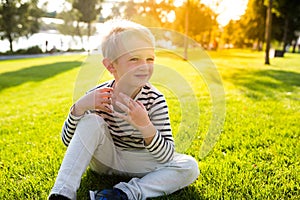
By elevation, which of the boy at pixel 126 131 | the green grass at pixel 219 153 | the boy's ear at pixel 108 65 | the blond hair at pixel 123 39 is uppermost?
the blond hair at pixel 123 39

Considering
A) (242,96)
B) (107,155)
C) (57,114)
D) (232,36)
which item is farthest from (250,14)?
(107,155)

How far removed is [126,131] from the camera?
1.91 meters

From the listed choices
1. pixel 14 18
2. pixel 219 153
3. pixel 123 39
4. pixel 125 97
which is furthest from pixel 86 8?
pixel 125 97

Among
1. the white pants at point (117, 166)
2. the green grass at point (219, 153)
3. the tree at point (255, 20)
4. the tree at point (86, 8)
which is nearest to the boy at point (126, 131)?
the white pants at point (117, 166)

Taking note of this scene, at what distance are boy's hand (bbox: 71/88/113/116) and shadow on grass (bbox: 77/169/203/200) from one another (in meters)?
0.57

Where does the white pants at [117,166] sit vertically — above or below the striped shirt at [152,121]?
below

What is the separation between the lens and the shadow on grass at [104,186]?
1983 millimetres

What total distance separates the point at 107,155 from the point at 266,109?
3446 mm

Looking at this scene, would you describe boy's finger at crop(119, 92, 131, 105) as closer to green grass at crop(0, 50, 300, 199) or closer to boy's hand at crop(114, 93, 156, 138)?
boy's hand at crop(114, 93, 156, 138)

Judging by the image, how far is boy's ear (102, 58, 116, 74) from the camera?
1.84m

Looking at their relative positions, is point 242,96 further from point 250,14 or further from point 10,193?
point 250,14

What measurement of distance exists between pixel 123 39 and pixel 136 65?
160 mm

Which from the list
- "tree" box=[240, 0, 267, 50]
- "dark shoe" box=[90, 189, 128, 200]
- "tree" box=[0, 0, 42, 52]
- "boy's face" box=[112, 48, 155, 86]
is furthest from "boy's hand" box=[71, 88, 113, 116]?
"tree" box=[240, 0, 267, 50]

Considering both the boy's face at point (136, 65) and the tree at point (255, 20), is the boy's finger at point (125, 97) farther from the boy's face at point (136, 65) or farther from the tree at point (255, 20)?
the tree at point (255, 20)
